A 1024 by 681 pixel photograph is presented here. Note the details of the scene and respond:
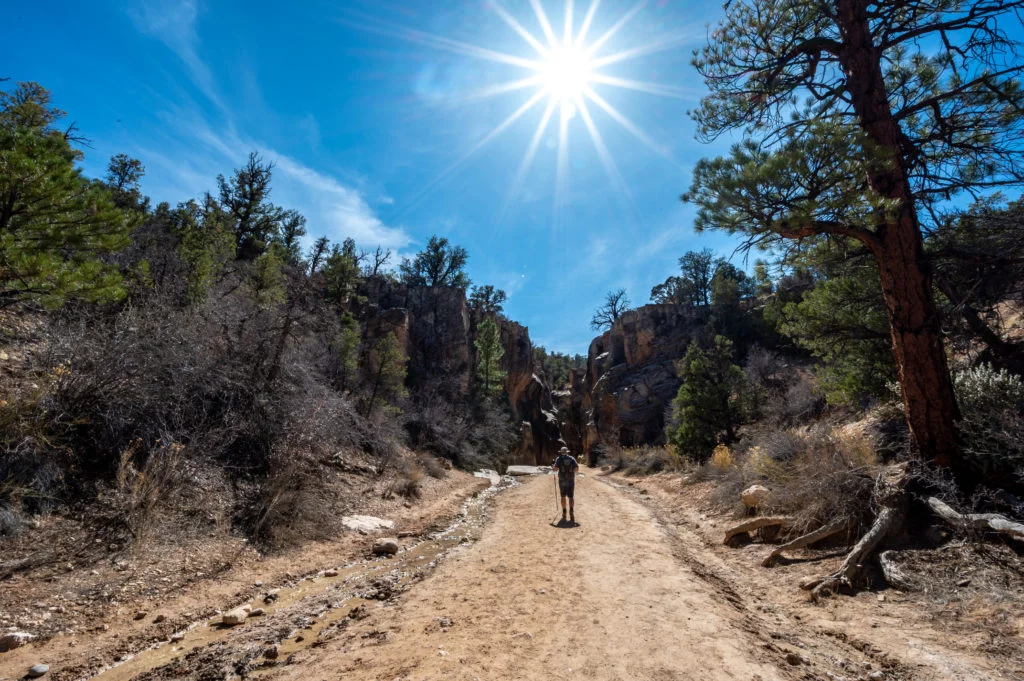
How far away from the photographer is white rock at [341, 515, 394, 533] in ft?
28.7

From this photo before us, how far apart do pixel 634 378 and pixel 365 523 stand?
35.4 metres

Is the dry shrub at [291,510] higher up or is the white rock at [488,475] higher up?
the dry shrub at [291,510]

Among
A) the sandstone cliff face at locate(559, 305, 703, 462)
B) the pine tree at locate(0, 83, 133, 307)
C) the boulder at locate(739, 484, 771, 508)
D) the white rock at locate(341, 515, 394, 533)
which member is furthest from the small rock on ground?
the sandstone cliff face at locate(559, 305, 703, 462)

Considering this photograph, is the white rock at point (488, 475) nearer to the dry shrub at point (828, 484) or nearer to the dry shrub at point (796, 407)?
the dry shrub at point (796, 407)

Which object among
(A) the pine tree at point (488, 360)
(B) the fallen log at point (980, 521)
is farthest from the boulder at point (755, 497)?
(A) the pine tree at point (488, 360)

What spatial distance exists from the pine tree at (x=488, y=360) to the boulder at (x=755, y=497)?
97.4 ft

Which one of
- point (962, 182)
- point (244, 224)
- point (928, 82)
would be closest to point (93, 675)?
point (962, 182)

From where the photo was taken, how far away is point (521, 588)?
491 centimetres

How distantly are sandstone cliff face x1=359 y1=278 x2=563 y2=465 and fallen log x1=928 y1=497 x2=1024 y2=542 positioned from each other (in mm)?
27734

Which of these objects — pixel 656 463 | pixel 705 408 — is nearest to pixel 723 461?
pixel 705 408

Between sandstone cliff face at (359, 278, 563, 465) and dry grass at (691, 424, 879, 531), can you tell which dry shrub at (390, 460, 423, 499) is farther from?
sandstone cliff face at (359, 278, 563, 465)

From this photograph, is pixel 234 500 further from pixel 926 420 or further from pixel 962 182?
pixel 962 182

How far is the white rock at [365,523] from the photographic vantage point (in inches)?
345

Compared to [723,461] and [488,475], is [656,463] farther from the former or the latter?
[488,475]
